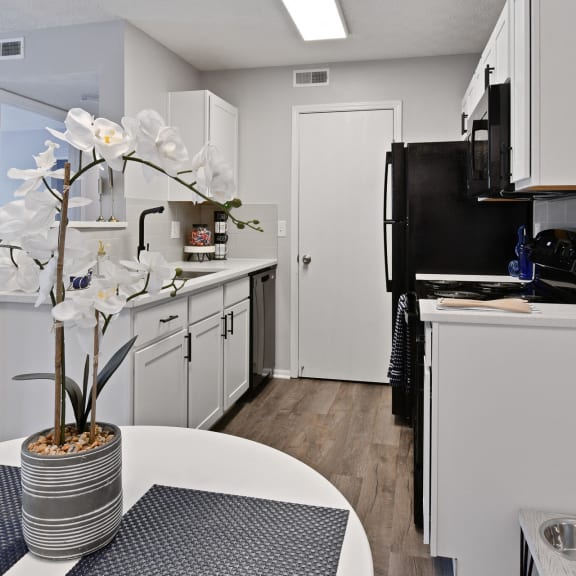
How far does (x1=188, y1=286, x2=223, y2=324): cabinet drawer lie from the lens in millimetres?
2854

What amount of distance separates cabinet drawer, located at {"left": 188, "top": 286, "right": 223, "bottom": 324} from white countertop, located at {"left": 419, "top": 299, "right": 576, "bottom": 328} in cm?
139

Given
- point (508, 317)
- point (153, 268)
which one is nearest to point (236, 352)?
point (508, 317)

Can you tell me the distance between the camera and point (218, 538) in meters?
0.78

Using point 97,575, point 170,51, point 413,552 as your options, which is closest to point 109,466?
point 97,575

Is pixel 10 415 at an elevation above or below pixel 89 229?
below

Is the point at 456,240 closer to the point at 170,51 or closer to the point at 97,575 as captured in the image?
the point at 170,51

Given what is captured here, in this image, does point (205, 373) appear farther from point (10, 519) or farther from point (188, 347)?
point (10, 519)

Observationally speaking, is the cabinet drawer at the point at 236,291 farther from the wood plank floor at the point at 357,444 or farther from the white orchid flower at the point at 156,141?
the white orchid flower at the point at 156,141

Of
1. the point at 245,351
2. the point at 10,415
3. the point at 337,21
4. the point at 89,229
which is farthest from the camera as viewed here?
the point at 245,351

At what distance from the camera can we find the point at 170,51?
3889 mm

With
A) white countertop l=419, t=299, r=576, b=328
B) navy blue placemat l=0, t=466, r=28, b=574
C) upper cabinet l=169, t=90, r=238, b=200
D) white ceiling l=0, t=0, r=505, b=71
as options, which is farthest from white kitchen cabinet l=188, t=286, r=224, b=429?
navy blue placemat l=0, t=466, r=28, b=574

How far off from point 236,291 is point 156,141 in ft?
9.23

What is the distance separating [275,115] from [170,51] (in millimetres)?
895

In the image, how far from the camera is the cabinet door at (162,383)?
236cm
